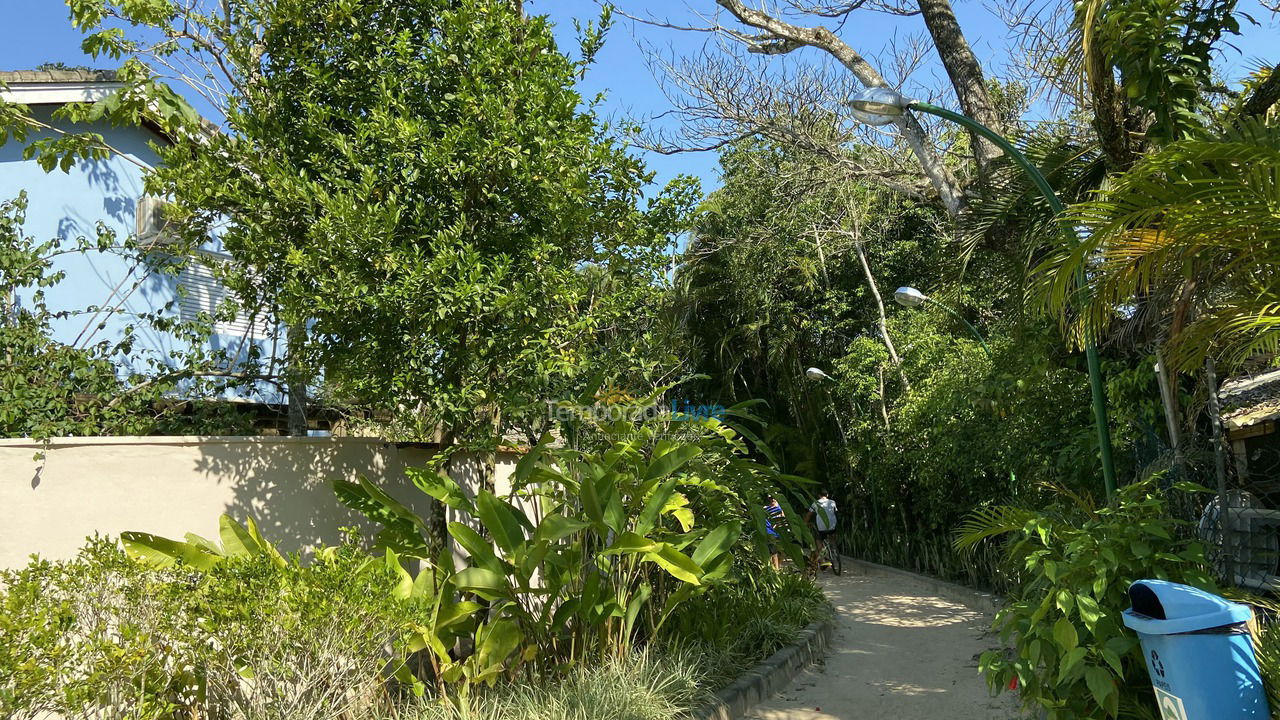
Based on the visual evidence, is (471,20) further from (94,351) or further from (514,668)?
(514,668)

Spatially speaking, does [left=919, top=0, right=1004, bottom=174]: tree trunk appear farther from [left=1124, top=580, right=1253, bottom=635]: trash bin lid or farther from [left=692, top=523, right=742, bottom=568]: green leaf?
[left=1124, top=580, right=1253, bottom=635]: trash bin lid

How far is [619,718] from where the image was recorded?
606cm

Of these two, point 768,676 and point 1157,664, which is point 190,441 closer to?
point 768,676

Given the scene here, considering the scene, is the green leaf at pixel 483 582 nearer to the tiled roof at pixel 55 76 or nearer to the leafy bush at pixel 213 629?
the leafy bush at pixel 213 629

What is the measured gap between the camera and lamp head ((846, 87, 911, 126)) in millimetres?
7449

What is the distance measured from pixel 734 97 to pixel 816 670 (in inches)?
349

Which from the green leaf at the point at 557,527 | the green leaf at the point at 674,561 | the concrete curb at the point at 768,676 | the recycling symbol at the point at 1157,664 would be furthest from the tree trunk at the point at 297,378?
the recycling symbol at the point at 1157,664

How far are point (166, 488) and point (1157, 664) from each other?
670cm

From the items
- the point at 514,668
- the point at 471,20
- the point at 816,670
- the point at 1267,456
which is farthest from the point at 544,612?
the point at 1267,456

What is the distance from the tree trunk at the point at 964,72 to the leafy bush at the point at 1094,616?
213 inches

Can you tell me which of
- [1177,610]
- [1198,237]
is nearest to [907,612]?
[1177,610]

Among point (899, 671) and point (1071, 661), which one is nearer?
point (1071, 661)

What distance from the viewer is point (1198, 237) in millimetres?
5250

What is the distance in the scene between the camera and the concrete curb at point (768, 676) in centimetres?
698
